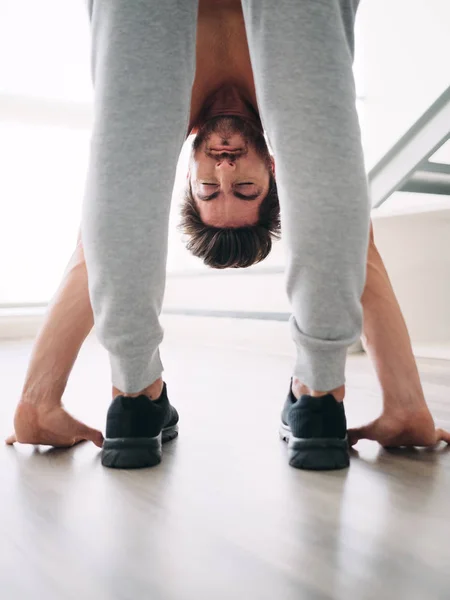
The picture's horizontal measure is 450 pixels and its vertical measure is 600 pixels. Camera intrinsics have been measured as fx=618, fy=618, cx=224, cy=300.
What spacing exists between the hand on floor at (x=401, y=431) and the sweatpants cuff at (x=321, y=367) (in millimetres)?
177

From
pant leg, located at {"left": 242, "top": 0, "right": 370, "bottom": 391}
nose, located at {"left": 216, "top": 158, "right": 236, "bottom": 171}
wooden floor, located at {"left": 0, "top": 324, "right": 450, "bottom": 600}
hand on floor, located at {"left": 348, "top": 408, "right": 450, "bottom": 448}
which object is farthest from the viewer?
nose, located at {"left": 216, "top": 158, "right": 236, "bottom": 171}

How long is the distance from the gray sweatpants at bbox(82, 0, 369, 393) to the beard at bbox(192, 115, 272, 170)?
348 mm

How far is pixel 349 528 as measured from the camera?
0.69 metres

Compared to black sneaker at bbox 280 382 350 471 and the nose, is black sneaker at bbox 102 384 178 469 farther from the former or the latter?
the nose

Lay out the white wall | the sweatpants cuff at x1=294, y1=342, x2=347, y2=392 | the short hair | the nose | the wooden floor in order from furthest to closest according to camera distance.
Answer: the white wall
the short hair
the nose
the sweatpants cuff at x1=294, y1=342, x2=347, y2=392
the wooden floor

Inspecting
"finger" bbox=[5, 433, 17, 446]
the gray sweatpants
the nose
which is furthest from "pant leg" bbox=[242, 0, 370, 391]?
"finger" bbox=[5, 433, 17, 446]

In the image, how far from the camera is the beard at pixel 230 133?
3.81ft

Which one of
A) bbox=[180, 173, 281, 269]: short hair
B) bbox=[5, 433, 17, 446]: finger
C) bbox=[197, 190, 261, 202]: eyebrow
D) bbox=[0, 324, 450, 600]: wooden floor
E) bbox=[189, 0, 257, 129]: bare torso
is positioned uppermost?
bbox=[189, 0, 257, 129]: bare torso

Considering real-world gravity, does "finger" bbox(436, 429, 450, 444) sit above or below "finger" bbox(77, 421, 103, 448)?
above

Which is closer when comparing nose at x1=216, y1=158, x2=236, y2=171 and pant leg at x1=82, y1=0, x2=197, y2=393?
pant leg at x1=82, y1=0, x2=197, y2=393

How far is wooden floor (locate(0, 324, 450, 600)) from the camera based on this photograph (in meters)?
0.56

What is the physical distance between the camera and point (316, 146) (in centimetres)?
76

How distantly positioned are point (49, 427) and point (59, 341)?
146mm

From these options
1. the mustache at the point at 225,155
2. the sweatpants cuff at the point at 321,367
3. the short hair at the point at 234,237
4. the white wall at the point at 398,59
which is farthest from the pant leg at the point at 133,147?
the white wall at the point at 398,59
